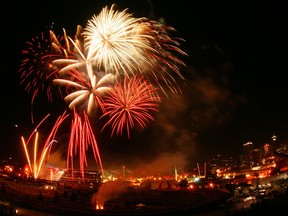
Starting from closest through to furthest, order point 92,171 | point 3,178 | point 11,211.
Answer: point 11,211
point 3,178
point 92,171

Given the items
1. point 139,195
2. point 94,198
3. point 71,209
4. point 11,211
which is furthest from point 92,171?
point 11,211

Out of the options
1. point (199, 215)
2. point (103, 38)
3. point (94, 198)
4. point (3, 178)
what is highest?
point (103, 38)

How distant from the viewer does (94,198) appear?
38.2m

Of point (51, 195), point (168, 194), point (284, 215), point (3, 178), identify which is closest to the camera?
point (284, 215)

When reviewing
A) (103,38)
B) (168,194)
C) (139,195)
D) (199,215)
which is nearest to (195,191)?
(168,194)

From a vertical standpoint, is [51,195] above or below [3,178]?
below

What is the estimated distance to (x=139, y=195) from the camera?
4609 cm

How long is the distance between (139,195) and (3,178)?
18804 mm

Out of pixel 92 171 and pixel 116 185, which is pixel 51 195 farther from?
pixel 92 171

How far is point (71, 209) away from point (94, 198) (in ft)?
20.4

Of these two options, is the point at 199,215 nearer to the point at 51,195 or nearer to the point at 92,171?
the point at 51,195

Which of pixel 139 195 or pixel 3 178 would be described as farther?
pixel 139 195

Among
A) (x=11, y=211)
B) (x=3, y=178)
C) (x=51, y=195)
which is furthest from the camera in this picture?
(x=3, y=178)

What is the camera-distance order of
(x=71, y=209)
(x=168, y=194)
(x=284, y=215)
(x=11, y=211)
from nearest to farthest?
(x=284, y=215) < (x=11, y=211) < (x=71, y=209) < (x=168, y=194)
